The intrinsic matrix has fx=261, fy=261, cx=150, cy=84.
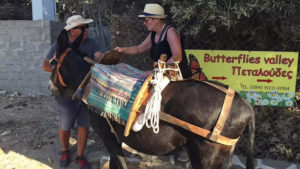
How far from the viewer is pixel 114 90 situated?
93.8 inches

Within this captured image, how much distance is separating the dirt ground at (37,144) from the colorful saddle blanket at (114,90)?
3.95ft

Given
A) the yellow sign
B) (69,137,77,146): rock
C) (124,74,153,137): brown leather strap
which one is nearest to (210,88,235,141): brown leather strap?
(124,74,153,137): brown leather strap

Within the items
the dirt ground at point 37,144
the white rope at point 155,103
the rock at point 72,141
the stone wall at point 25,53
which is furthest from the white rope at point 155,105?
the stone wall at point 25,53

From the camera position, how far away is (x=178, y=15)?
11.0 feet

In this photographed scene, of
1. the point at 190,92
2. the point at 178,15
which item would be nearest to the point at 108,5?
the point at 178,15

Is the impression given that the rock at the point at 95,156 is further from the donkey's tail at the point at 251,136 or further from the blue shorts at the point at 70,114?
the donkey's tail at the point at 251,136

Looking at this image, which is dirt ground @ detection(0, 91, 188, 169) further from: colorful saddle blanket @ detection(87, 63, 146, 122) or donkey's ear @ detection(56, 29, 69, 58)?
donkey's ear @ detection(56, 29, 69, 58)

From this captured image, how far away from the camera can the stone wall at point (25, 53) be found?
6.68m

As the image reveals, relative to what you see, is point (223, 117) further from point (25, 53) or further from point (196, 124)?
point (25, 53)

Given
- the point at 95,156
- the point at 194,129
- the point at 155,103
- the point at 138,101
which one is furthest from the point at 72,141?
Result: the point at 194,129

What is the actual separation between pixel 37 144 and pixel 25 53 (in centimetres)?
357

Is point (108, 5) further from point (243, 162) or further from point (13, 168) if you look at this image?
point (243, 162)

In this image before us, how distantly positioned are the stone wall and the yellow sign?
15.1 ft

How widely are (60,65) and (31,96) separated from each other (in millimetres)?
4652
